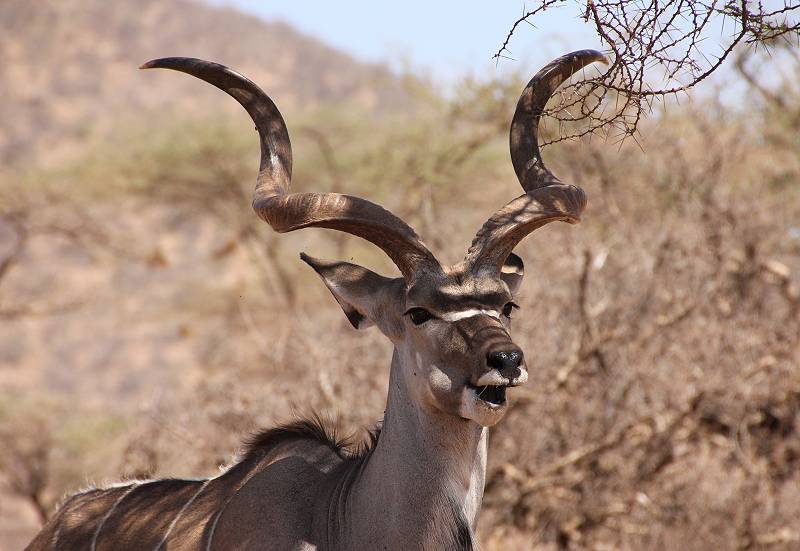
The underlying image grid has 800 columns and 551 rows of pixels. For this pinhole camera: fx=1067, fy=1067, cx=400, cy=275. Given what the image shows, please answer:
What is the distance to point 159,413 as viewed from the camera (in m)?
6.73

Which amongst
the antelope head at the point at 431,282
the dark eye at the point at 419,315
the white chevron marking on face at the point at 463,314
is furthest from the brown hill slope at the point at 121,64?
the white chevron marking on face at the point at 463,314

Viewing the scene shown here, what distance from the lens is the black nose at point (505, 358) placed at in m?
2.67

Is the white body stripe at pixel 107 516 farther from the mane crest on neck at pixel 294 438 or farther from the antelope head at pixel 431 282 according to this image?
the antelope head at pixel 431 282

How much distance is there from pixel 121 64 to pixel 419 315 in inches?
1183

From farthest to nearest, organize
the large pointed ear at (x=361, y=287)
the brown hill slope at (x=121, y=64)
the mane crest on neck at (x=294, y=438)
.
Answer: the brown hill slope at (x=121, y=64) → the mane crest on neck at (x=294, y=438) → the large pointed ear at (x=361, y=287)

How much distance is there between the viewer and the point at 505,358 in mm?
2666

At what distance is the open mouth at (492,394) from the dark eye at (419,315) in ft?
0.95

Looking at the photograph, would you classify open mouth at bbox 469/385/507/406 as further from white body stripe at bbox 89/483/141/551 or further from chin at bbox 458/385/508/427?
white body stripe at bbox 89/483/141/551

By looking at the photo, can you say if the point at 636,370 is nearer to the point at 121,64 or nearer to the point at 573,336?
the point at 573,336

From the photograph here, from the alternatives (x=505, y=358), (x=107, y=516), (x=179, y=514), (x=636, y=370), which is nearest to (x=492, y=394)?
(x=505, y=358)

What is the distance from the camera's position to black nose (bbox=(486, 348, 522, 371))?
2.67 meters

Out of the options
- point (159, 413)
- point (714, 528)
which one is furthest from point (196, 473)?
point (714, 528)

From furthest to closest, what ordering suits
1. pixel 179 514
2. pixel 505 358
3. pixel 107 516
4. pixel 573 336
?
pixel 573 336, pixel 107 516, pixel 179 514, pixel 505 358

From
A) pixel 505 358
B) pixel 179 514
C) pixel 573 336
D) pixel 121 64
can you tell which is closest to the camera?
pixel 505 358
